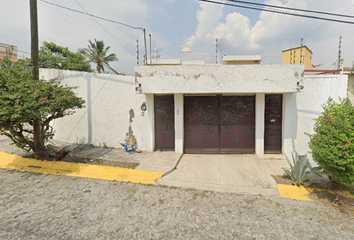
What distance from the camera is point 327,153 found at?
343cm

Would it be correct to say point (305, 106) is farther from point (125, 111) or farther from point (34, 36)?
point (34, 36)

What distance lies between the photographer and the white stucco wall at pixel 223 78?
528 cm

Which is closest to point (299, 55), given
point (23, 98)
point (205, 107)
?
point (205, 107)

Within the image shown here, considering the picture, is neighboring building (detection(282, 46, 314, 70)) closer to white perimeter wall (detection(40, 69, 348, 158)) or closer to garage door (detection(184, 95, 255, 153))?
white perimeter wall (detection(40, 69, 348, 158))

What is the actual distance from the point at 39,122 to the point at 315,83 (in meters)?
9.01

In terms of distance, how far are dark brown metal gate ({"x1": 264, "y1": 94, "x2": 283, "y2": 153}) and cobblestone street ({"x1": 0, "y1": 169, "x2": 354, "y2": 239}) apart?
9.24 feet

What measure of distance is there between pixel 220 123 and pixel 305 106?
9.62ft

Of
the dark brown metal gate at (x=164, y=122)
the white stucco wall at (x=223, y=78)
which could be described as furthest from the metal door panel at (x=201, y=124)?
the white stucco wall at (x=223, y=78)

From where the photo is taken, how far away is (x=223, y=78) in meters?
5.41

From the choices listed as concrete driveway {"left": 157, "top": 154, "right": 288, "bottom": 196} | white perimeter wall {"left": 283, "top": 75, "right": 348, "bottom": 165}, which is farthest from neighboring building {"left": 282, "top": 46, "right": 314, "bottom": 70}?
concrete driveway {"left": 157, "top": 154, "right": 288, "bottom": 196}

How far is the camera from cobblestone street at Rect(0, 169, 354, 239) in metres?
2.70

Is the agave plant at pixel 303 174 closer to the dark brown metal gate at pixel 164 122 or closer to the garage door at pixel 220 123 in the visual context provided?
the garage door at pixel 220 123

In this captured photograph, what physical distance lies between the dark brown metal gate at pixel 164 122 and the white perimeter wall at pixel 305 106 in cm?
403

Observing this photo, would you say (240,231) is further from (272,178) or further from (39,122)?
(39,122)
